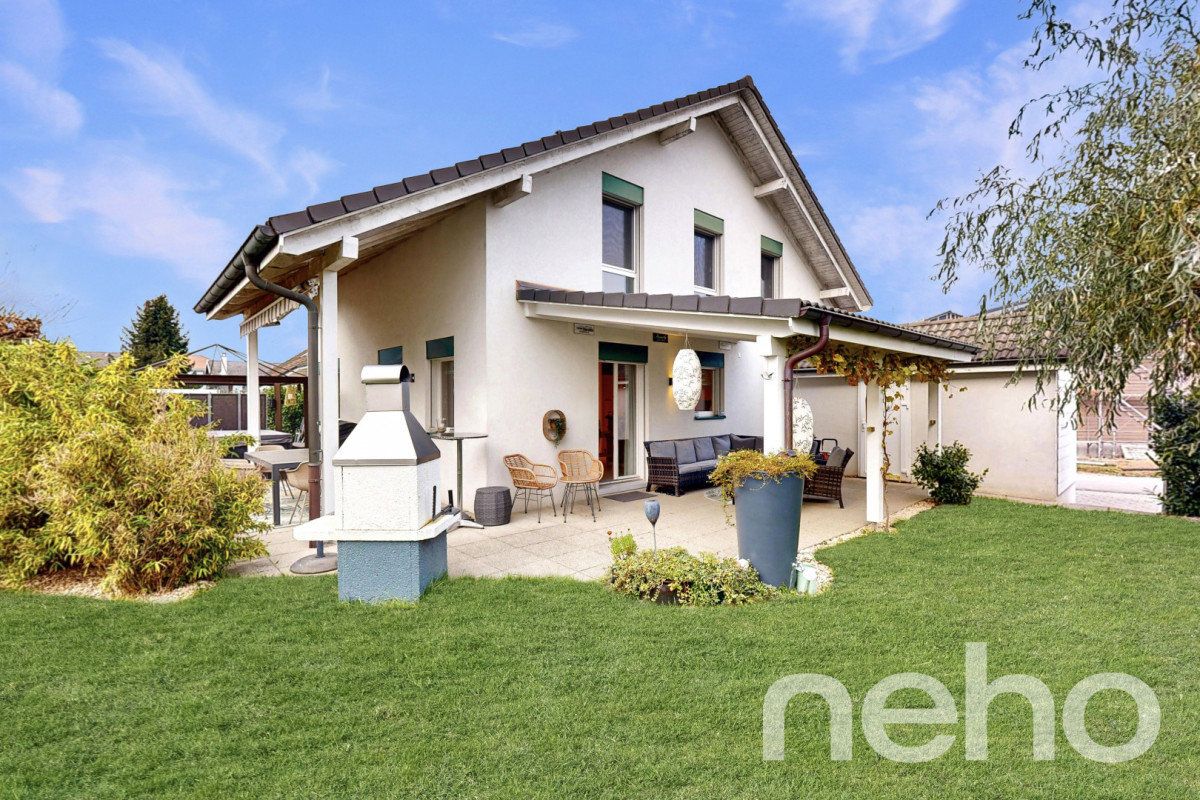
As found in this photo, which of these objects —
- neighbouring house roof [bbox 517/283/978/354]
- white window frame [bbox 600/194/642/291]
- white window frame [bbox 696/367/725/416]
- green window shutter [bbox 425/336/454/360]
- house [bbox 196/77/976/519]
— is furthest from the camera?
white window frame [bbox 696/367/725/416]

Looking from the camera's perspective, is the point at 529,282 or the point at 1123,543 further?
the point at 529,282

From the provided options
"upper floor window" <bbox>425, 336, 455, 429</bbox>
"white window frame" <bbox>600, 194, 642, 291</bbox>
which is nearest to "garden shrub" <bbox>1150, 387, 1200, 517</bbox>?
"white window frame" <bbox>600, 194, 642, 291</bbox>

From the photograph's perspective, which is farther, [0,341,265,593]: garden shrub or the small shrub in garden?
the small shrub in garden

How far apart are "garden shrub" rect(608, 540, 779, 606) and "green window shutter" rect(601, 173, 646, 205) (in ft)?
21.9

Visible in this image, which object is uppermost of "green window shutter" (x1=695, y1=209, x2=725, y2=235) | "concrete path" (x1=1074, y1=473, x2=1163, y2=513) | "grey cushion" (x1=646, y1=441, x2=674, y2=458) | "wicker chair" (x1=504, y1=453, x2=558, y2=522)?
"green window shutter" (x1=695, y1=209, x2=725, y2=235)

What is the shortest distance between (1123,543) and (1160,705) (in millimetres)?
4767

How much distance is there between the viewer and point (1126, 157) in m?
4.84

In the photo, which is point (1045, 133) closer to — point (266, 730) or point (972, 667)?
point (972, 667)

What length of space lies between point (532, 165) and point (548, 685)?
256 inches

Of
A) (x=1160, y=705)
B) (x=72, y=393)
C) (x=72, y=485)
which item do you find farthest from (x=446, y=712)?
(x=72, y=393)

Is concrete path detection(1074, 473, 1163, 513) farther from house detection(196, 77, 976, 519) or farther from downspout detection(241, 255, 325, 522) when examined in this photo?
→ downspout detection(241, 255, 325, 522)

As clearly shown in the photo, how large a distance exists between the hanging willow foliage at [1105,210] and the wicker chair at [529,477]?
5405 mm

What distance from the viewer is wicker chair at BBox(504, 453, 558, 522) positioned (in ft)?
24.9

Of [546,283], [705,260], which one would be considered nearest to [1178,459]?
[705,260]
